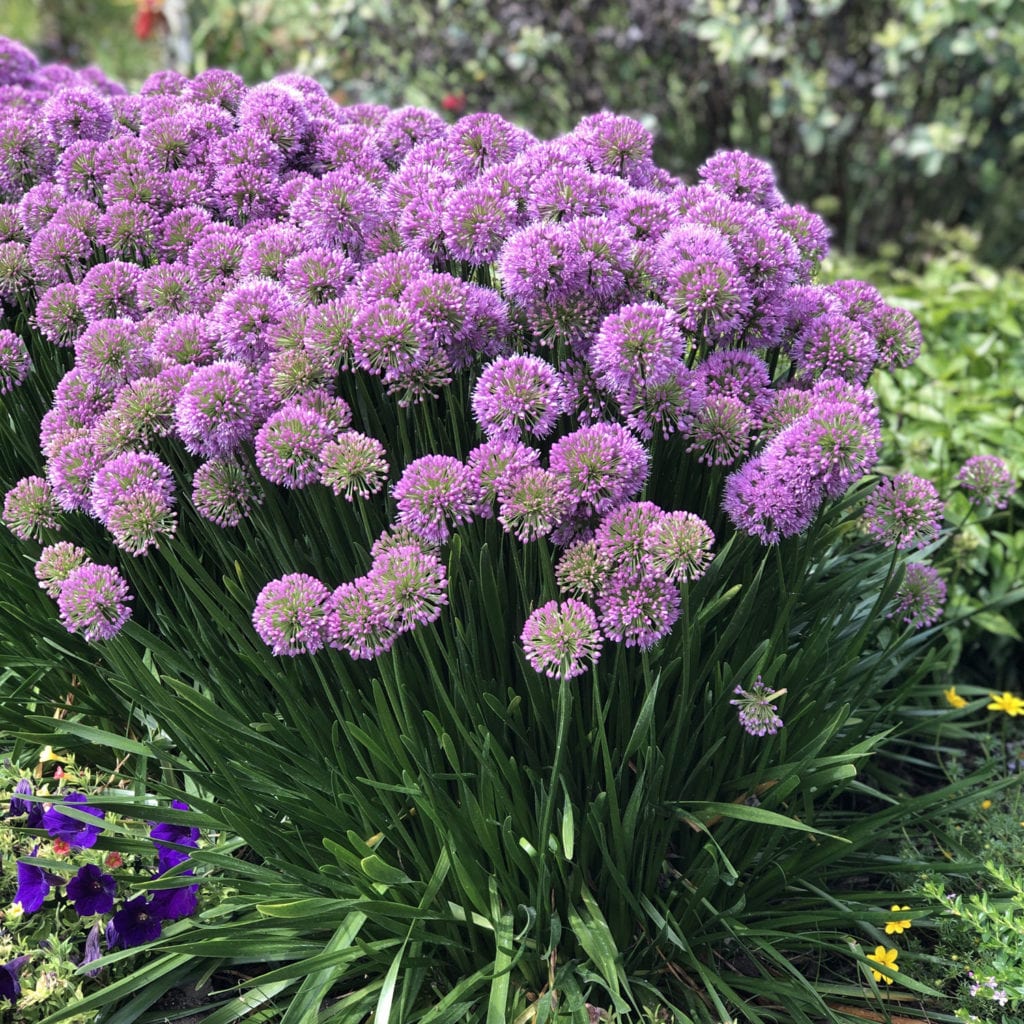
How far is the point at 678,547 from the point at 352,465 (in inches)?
22.9

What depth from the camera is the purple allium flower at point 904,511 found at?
233cm

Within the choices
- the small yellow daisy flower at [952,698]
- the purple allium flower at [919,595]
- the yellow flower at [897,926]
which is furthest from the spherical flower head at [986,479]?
the yellow flower at [897,926]

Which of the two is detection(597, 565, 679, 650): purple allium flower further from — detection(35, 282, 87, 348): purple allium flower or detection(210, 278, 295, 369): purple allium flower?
detection(35, 282, 87, 348): purple allium flower

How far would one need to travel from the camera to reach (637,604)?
188cm

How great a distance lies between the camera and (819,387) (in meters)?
2.16

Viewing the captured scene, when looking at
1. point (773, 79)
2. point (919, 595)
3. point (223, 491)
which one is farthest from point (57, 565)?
point (773, 79)

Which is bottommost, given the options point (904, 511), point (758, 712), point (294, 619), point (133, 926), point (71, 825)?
point (133, 926)

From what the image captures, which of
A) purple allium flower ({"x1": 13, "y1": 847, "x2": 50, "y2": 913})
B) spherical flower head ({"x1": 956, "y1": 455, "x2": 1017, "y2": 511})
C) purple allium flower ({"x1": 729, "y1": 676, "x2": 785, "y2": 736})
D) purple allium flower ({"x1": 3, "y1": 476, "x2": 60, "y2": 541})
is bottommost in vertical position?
purple allium flower ({"x1": 13, "y1": 847, "x2": 50, "y2": 913})

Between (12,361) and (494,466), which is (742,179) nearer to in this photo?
(494,466)

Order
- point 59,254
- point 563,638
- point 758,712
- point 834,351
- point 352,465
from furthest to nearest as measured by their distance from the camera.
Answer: point 59,254 < point 834,351 < point 758,712 < point 352,465 < point 563,638

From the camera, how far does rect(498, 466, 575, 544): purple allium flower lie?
1.86 meters

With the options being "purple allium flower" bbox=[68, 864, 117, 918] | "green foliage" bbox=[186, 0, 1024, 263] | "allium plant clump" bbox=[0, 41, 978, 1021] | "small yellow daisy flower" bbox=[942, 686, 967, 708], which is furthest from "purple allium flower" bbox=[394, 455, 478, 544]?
"green foliage" bbox=[186, 0, 1024, 263]

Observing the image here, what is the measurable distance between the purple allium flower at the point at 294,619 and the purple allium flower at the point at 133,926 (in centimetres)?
87

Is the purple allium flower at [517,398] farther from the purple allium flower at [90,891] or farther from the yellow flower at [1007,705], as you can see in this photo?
the yellow flower at [1007,705]
